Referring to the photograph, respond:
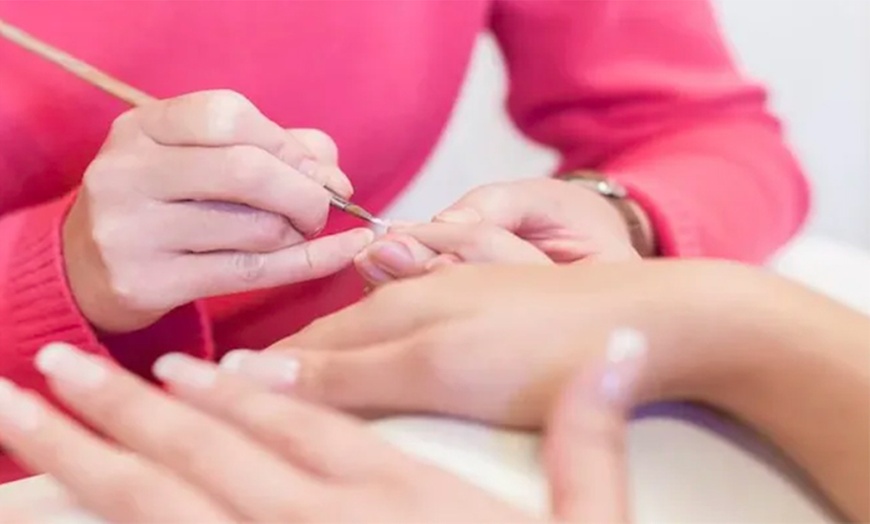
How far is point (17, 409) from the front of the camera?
39cm

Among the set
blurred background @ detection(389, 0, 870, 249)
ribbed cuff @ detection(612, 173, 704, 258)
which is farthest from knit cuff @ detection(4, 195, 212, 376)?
blurred background @ detection(389, 0, 870, 249)

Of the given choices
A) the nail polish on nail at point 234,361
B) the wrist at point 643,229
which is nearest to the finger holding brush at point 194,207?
the nail polish on nail at point 234,361

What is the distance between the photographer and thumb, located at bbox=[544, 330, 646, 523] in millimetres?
336

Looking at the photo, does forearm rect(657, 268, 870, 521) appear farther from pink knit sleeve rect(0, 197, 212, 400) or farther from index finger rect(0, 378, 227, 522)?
pink knit sleeve rect(0, 197, 212, 400)

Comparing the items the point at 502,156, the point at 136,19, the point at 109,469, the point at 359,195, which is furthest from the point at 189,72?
the point at 502,156

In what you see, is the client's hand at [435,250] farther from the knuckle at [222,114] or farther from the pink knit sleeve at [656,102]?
the pink knit sleeve at [656,102]

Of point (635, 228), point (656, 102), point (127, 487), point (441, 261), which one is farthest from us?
point (656, 102)

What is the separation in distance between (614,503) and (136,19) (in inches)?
15.4

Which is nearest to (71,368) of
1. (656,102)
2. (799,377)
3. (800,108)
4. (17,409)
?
(17,409)

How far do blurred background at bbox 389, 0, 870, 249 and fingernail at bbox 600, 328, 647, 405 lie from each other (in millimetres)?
664

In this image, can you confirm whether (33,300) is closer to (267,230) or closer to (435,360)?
(267,230)

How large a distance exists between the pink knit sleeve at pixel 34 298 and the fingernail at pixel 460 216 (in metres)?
0.17

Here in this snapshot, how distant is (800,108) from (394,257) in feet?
2.89

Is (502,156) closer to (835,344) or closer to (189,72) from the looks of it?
(189,72)
